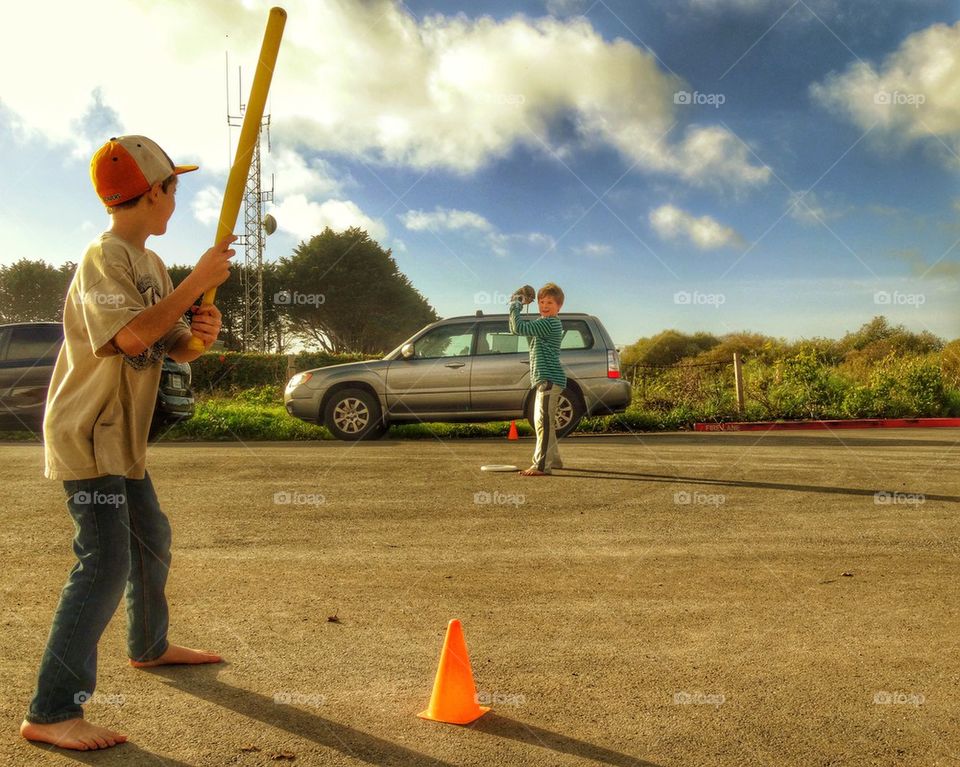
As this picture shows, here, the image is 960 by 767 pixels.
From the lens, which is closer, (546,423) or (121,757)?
(121,757)

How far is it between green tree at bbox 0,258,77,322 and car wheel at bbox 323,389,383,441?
151ft

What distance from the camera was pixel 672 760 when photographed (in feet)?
9.84

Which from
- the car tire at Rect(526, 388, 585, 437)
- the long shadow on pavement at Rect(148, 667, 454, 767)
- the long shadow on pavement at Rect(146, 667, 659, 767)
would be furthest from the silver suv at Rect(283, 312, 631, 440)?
the long shadow on pavement at Rect(146, 667, 659, 767)

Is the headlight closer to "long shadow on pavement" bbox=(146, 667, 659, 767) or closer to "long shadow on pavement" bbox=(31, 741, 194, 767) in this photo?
"long shadow on pavement" bbox=(146, 667, 659, 767)

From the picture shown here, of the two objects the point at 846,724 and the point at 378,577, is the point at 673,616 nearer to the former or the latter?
the point at 846,724

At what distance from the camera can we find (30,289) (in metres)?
54.8

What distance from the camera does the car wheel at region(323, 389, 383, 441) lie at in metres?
14.3

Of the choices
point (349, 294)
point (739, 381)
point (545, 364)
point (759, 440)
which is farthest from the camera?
point (349, 294)

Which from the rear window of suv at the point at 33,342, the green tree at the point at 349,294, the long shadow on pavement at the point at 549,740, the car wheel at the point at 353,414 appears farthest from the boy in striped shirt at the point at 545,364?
the green tree at the point at 349,294

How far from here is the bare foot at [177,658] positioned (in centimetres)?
382

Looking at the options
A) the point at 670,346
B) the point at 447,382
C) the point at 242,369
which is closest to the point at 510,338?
the point at 447,382

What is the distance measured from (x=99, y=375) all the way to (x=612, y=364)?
37.2ft

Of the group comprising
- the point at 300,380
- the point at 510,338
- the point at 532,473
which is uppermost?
the point at 510,338

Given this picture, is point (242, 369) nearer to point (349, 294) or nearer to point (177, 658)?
point (177, 658)
